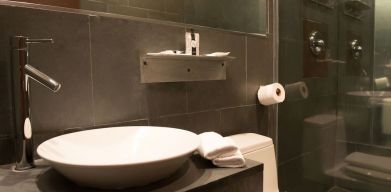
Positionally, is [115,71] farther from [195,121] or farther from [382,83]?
[382,83]

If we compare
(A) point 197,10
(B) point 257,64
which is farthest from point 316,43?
(A) point 197,10

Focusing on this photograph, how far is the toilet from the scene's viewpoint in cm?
140

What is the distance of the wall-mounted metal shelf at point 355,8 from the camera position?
82.3 inches

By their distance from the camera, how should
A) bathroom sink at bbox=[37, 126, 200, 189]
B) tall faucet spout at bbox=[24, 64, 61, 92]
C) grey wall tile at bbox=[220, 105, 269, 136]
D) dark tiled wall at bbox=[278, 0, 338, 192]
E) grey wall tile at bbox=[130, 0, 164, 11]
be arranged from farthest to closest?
1. dark tiled wall at bbox=[278, 0, 338, 192]
2. grey wall tile at bbox=[220, 105, 269, 136]
3. grey wall tile at bbox=[130, 0, 164, 11]
4. tall faucet spout at bbox=[24, 64, 61, 92]
5. bathroom sink at bbox=[37, 126, 200, 189]

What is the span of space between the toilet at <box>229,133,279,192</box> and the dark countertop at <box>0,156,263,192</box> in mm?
473

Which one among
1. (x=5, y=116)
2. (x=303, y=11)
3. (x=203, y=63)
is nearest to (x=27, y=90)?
(x=5, y=116)

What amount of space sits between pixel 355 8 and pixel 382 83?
574mm

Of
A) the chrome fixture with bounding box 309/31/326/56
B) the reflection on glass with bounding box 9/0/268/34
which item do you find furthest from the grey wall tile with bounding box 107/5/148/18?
the chrome fixture with bounding box 309/31/326/56

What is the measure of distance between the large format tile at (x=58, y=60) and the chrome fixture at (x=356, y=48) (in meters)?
1.91

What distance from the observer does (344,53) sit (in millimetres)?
2113

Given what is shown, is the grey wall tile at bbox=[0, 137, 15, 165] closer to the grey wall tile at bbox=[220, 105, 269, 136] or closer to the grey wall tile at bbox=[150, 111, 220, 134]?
the grey wall tile at bbox=[150, 111, 220, 134]

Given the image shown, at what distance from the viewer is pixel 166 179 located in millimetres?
785

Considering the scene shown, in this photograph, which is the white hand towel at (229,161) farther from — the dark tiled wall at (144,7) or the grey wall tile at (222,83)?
the dark tiled wall at (144,7)

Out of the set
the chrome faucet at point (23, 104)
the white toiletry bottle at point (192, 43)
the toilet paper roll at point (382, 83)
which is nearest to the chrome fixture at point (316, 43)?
the toilet paper roll at point (382, 83)
